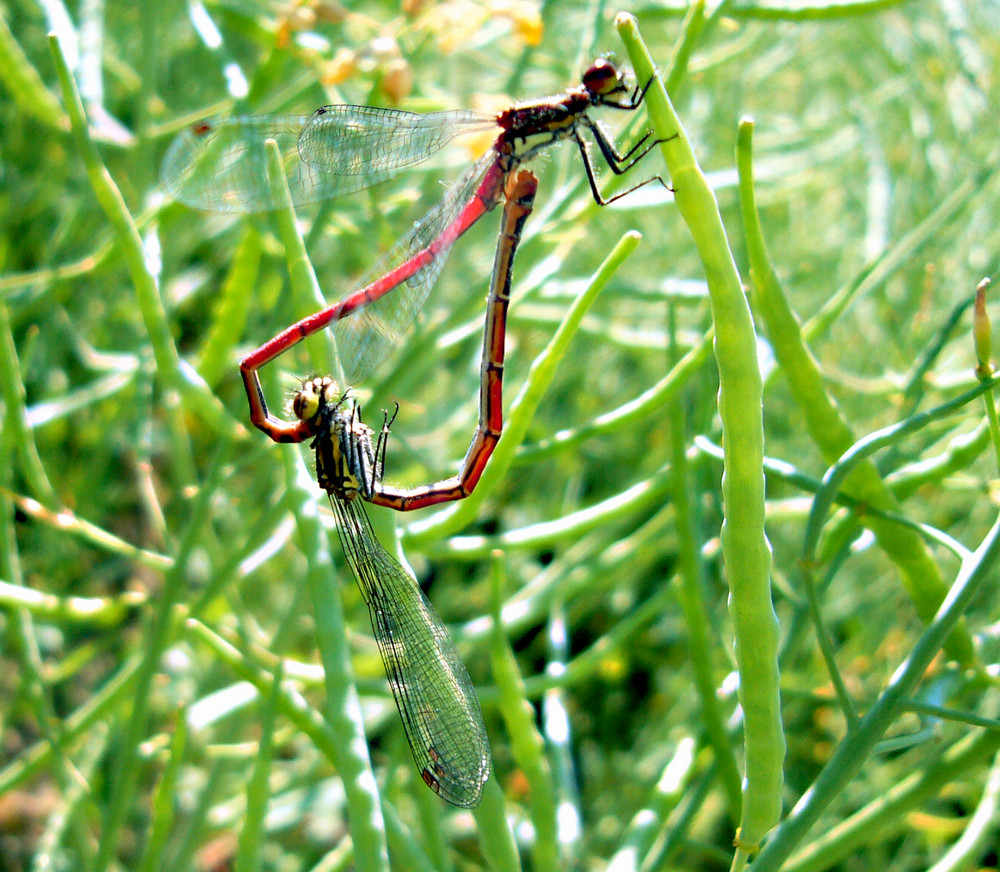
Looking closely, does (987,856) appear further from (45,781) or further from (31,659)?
(45,781)

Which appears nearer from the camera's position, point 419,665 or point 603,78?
point 419,665

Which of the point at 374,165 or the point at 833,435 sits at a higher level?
the point at 374,165

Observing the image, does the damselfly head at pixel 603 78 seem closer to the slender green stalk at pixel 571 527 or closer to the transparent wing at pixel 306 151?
the transparent wing at pixel 306 151

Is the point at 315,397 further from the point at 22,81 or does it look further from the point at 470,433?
the point at 22,81

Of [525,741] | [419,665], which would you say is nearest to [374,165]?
[419,665]

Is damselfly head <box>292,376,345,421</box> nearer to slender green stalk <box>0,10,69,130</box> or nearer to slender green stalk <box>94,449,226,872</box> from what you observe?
slender green stalk <box>94,449,226,872</box>

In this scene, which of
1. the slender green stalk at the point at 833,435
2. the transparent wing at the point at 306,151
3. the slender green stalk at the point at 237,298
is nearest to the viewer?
the slender green stalk at the point at 833,435

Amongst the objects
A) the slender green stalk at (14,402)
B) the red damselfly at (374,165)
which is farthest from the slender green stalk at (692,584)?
the slender green stalk at (14,402)
